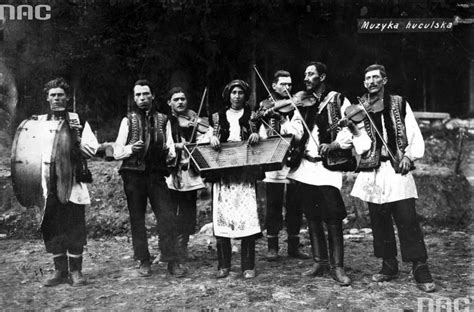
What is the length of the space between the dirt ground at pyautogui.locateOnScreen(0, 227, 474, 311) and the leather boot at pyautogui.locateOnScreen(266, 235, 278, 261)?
0.08 m

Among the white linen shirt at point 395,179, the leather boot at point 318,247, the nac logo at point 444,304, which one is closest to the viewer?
the nac logo at point 444,304

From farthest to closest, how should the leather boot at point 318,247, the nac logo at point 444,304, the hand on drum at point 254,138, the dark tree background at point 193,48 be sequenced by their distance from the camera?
1. the dark tree background at point 193,48
2. the leather boot at point 318,247
3. the hand on drum at point 254,138
4. the nac logo at point 444,304

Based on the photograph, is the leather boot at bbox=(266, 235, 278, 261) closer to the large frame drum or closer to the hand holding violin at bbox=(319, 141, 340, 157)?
the hand holding violin at bbox=(319, 141, 340, 157)

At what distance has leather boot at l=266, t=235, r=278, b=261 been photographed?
5.76 meters

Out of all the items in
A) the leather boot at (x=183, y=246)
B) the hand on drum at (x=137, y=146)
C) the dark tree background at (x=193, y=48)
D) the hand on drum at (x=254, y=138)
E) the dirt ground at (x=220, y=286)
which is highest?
the dark tree background at (x=193, y=48)

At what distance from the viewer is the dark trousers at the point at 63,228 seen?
4.80 m

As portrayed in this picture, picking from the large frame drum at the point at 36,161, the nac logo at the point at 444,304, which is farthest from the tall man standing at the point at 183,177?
the nac logo at the point at 444,304

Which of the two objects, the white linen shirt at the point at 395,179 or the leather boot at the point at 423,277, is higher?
the white linen shirt at the point at 395,179

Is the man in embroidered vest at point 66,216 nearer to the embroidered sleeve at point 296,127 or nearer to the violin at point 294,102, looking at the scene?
the violin at point 294,102

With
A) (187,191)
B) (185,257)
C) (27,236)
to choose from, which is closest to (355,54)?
(187,191)

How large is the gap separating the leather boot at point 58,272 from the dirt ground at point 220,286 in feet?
0.22

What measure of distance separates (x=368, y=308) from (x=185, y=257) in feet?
7.20

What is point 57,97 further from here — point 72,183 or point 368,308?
point 368,308

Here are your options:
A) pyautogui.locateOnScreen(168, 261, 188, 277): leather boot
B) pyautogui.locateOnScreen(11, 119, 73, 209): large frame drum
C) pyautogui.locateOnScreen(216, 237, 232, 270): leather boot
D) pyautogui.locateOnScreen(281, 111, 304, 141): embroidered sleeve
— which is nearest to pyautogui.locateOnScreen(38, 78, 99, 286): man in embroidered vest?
pyautogui.locateOnScreen(11, 119, 73, 209): large frame drum
